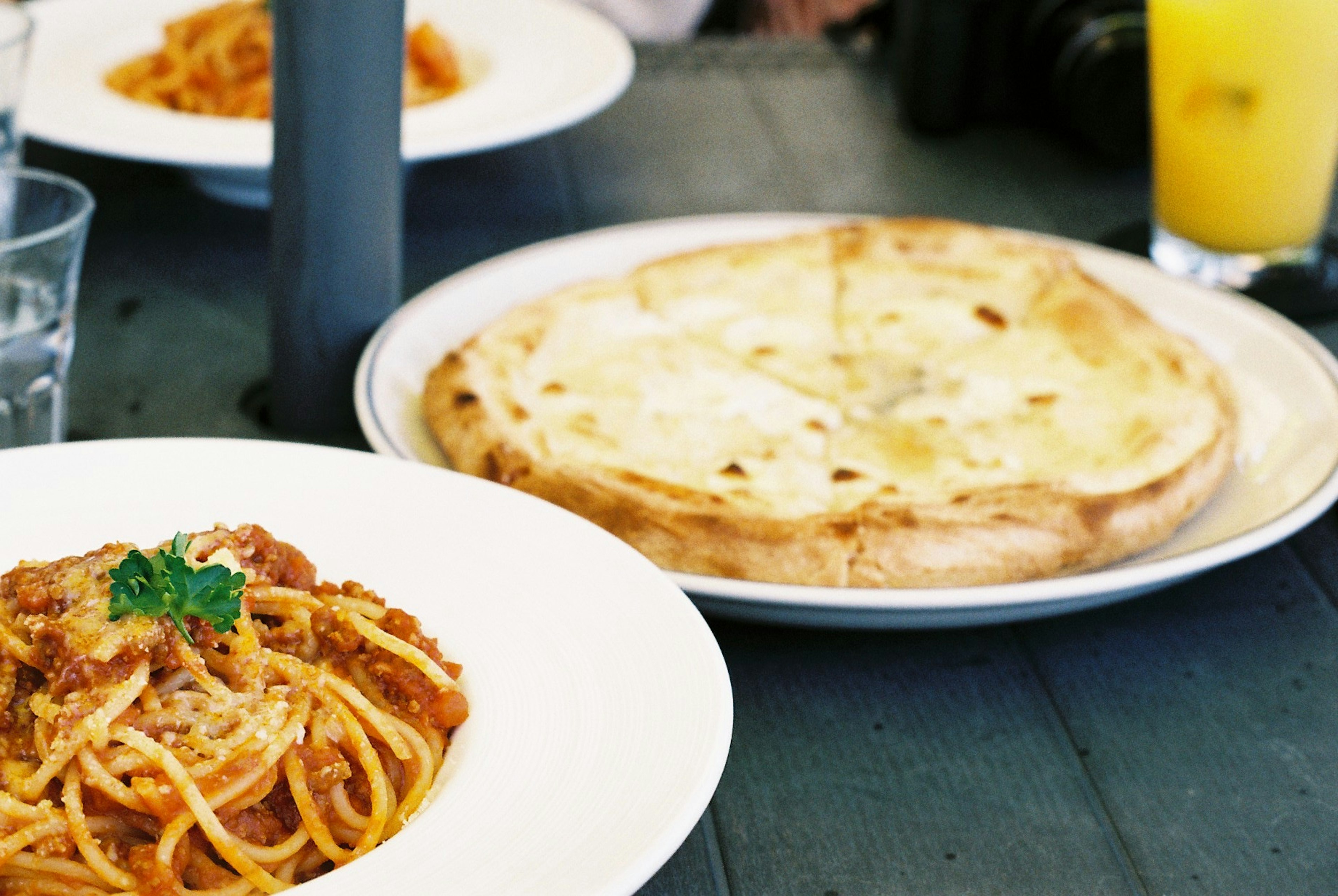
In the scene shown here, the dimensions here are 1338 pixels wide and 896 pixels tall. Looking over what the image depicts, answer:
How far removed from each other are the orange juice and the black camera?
1.26 ft

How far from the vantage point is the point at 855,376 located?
214cm

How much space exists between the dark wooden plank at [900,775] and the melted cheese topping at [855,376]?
179 mm

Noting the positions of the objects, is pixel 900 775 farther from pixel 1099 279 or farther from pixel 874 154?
pixel 874 154

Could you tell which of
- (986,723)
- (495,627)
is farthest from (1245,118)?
(495,627)

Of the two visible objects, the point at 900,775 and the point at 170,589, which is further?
the point at 900,775

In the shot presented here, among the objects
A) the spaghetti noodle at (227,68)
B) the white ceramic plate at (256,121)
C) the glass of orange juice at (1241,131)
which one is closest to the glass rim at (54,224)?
the white ceramic plate at (256,121)

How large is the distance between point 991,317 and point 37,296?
1355 millimetres

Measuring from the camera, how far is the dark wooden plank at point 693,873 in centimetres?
134

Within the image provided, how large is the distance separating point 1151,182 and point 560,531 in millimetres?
2179

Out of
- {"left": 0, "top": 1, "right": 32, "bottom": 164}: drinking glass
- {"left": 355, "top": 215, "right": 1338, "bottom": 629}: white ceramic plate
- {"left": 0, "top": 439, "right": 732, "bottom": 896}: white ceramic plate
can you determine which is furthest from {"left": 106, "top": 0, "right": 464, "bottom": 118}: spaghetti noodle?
{"left": 0, "top": 439, "right": 732, "bottom": 896}: white ceramic plate

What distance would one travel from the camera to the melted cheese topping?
185 cm

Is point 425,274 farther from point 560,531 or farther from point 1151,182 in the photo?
point 1151,182

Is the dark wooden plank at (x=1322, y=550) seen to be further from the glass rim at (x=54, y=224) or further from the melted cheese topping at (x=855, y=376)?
the glass rim at (x=54, y=224)

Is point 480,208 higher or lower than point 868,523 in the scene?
lower
